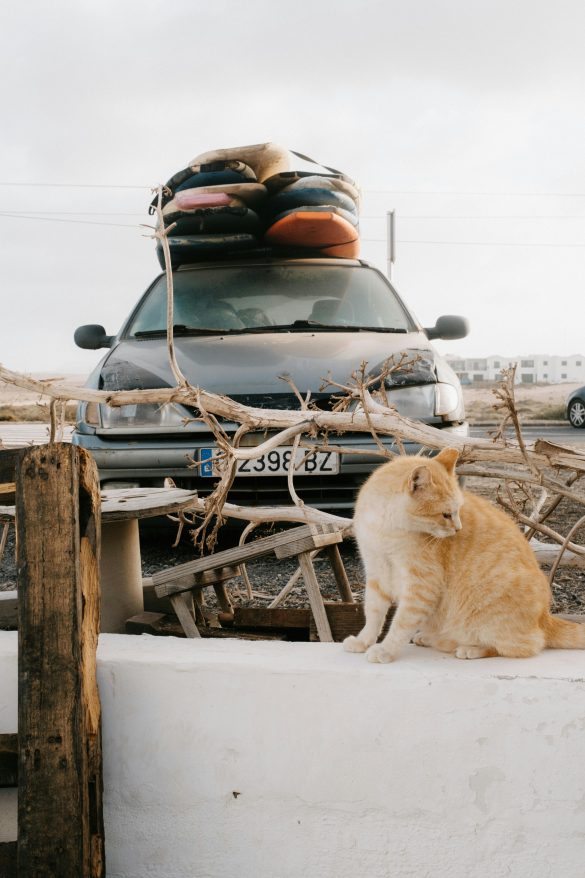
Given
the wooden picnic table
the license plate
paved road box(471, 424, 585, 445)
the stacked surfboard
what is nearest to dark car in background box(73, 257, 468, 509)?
the license plate

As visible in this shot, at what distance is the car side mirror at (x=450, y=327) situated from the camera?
569 centimetres

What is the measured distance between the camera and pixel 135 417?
448cm

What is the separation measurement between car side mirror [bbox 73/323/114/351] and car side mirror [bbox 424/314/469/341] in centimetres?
238

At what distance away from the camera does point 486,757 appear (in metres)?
1.96

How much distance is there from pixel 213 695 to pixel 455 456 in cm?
101

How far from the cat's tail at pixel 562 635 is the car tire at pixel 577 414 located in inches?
655

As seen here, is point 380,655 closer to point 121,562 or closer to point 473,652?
point 473,652

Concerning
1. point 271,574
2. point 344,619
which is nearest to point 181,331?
point 271,574

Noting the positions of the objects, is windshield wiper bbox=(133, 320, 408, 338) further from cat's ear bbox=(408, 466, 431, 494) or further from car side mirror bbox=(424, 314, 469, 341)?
cat's ear bbox=(408, 466, 431, 494)

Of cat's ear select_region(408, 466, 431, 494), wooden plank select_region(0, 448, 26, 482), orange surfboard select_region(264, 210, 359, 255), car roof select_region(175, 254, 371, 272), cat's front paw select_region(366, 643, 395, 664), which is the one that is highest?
orange surfboard select_region(264, 210, 359, 255)

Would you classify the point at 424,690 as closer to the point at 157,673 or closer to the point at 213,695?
the point at 213,695

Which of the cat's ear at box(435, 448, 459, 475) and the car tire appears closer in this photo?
the cat's ear at box(435, 448, 459, 475)

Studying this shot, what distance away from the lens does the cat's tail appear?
87.3 inches

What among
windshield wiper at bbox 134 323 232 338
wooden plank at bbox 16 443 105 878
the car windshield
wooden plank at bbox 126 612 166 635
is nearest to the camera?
wooden plank at bbox 16 443 105 878
